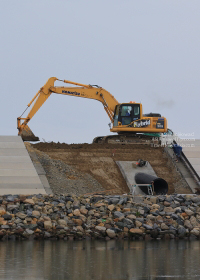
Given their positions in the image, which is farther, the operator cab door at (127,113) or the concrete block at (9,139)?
the operator cab door at (127,113)

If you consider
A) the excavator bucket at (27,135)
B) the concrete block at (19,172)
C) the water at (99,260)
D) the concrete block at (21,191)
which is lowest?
the water at (99,260)

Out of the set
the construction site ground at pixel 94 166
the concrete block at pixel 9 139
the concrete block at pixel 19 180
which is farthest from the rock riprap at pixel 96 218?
the concrete block at pixel 9 139

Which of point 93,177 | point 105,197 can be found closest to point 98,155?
point 93,177

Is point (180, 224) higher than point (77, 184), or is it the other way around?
point (77, 184)

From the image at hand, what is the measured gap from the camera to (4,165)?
24.6 m

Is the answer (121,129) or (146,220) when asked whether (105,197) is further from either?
(121,129)

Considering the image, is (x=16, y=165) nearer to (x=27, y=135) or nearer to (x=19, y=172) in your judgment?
(x=19, y=172)

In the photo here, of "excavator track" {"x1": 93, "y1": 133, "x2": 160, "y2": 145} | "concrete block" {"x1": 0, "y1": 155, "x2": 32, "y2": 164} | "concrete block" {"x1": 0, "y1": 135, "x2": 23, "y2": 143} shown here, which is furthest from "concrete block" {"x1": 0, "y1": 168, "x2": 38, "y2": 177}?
"excavator track" {"x1": 93, "y1": 133, "x2": 160, "y2": 145}

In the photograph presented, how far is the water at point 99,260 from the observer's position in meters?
11.1

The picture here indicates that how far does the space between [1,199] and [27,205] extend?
104cm

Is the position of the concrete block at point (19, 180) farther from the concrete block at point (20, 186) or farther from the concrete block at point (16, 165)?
the concrete block at point (16, 165)

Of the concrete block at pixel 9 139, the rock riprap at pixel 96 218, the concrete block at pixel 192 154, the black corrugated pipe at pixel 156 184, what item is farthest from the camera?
the concrete block at pixel 192 154

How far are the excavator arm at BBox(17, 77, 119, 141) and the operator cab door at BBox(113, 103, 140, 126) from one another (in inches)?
37.4

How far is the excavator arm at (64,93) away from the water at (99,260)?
55.3 feet
